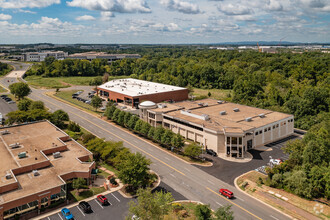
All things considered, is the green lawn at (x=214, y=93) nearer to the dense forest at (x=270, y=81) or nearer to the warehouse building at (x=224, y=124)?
the dense forest at (x=270, y=81)

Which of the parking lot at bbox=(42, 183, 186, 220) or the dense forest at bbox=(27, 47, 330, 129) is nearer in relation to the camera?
the parking lot at bbox=(42, 183, 186, 220)

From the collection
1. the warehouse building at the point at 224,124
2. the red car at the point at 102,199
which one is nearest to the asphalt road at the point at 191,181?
the warehouse building at the point at 224,124

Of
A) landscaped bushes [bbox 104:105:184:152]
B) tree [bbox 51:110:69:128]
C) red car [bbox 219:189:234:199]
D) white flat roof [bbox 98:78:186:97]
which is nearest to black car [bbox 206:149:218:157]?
landscaped bushes [bbox 104:105:184:152]

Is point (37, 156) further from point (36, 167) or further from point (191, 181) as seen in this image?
point (191, 181)

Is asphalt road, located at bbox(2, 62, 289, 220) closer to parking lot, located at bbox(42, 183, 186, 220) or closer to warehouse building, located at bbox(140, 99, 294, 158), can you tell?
parking lot, located at bbox(42, 183, 186, 220)

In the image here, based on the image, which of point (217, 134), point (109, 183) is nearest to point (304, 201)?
point (217, 134)

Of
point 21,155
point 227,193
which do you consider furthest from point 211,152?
point 21,155

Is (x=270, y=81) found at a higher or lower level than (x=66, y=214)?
higher
